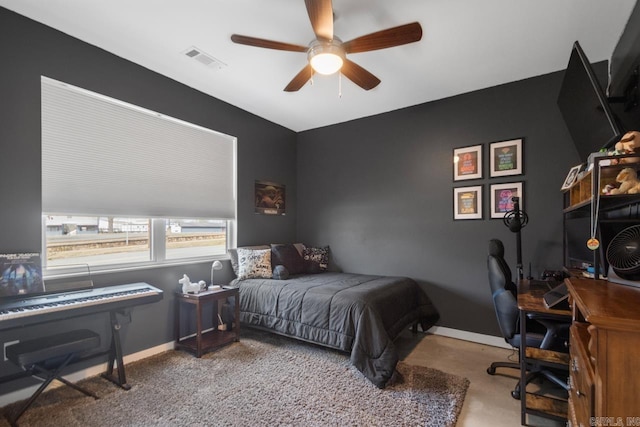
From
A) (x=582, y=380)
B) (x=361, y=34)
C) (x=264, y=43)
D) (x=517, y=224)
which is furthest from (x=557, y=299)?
(x=264, y=43)

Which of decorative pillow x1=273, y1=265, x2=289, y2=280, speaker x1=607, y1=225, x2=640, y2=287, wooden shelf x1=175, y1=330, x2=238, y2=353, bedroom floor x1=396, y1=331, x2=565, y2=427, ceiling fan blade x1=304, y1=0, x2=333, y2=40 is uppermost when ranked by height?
ceiling fan blade x1=304, y1=0, x2=333, y2=40

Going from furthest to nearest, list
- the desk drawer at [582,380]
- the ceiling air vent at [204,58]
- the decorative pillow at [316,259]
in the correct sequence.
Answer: the decorative pillow at [316,259] < the ceiling air vent at [204,58] < the desk drawer at [582,380]

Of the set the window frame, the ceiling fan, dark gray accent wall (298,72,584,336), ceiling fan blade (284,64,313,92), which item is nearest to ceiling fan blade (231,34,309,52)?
the ceiling fan

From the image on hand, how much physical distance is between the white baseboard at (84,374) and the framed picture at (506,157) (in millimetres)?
3899

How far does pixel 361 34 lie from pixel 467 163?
191 cm

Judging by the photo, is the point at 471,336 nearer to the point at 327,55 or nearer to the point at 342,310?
the point at 342,310

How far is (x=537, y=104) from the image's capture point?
9.98 ft

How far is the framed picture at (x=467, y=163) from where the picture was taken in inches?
132

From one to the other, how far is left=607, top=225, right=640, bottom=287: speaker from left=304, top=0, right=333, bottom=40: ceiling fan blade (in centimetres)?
200

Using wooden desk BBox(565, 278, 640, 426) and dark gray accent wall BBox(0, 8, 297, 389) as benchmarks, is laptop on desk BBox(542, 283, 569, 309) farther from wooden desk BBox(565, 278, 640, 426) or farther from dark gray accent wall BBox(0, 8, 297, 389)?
dark gray accent wall BBox(0, 8, 297, 389)

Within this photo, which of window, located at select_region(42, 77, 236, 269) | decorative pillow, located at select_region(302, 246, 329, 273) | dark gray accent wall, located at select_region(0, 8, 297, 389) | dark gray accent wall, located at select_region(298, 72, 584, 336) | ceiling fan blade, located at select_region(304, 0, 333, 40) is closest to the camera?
ceiling fan blade, located at select_region(304, 0, 333, 40)

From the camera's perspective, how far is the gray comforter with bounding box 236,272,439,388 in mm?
2416

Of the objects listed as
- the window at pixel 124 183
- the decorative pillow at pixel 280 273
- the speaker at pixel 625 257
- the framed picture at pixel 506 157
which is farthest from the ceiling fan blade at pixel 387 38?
the decorative pillow at pixel 280 273

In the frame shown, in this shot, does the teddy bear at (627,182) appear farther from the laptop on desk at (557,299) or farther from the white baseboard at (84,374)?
the white baseboard at (84,374)
